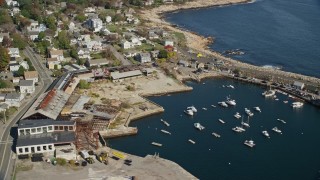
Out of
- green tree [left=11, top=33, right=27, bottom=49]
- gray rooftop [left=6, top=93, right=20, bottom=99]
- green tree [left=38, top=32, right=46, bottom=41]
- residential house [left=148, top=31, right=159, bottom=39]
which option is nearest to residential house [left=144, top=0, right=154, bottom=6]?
residential house [left=148, top=31, right=159, bottom=39]

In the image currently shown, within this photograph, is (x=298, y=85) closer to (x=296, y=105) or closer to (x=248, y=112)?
(x=296, y=105)

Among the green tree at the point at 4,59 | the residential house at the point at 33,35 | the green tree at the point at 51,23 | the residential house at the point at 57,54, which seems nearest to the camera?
the green tree at the point at 4,59

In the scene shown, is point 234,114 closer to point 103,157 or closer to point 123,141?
point 123,141

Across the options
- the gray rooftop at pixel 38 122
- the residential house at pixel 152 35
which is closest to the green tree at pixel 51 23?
the residential house at pixel 152 35

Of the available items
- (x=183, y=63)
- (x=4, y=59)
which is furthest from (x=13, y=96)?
(x=183, y=63)

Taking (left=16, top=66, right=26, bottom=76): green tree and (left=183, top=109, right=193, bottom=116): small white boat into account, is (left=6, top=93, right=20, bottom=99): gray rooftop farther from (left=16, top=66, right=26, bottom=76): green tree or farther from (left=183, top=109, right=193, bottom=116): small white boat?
(left=183, top=109, right=193, bottom=116): small white boat

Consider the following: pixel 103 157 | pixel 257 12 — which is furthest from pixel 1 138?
pixel 257 12

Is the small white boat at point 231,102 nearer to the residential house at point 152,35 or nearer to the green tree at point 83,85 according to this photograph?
the green tree at point 83,85
